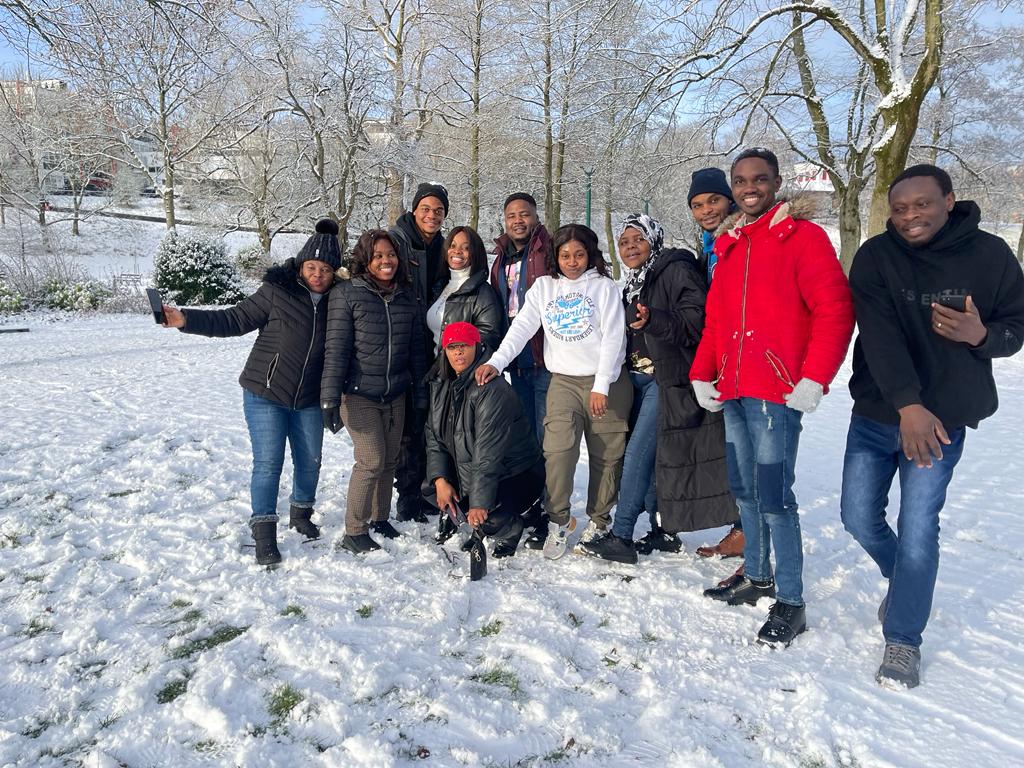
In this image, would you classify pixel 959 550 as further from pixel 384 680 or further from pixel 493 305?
pixel 384 680

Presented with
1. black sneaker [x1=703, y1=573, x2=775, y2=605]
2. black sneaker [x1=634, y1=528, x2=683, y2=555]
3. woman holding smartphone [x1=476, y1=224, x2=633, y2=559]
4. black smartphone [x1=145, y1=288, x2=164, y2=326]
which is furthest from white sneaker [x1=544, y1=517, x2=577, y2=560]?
black smartphone [x1=145, y1=288, x2=164, y2=326]

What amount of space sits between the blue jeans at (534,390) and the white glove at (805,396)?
1572 millimetres

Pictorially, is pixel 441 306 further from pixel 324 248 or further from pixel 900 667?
pixel 900 667

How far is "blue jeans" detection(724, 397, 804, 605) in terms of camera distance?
287cm

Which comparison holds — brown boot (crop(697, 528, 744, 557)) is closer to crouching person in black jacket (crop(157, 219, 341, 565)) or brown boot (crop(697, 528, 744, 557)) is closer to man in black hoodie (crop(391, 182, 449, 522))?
man in black hoodie (crop(391, 182, 449, 522))

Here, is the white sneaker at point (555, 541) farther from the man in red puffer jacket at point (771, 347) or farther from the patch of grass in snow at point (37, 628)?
the patch of grass in snow at point (37, 628)

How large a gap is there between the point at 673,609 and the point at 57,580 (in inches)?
123

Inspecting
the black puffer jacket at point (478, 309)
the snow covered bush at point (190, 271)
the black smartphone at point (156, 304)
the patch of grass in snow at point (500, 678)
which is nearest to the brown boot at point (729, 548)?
the patch of grass in snow at point (500, 678)

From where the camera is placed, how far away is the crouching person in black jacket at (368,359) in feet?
12.2

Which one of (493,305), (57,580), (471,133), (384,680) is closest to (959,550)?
(493,305)

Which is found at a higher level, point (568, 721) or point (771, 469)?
point (771, 469)

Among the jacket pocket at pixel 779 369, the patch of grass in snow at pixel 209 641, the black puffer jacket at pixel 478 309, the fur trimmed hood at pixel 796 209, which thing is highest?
the fur trimmed hood at pixel 796 209

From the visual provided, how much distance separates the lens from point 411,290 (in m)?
3.99

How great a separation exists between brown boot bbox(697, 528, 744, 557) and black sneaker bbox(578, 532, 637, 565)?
463 mm
